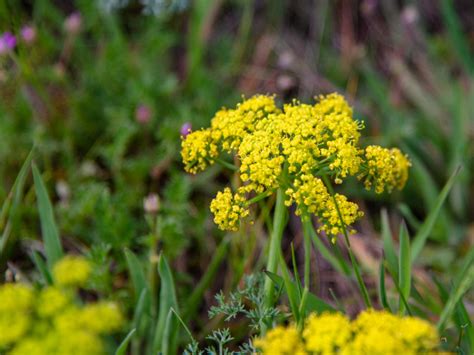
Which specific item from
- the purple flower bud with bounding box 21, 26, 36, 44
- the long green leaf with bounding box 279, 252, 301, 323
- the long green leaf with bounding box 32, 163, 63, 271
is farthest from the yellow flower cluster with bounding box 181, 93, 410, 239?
the purple flower bud with bounding box 21, 26, 36, 44

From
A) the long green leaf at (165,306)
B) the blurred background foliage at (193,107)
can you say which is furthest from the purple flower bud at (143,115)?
the long green leaf at (165,306)

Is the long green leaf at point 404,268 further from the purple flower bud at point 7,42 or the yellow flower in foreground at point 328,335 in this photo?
the purple flower bud at point 7,42

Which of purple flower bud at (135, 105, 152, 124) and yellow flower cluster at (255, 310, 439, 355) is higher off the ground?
purple flower bud at (135, 105, 152, 124)

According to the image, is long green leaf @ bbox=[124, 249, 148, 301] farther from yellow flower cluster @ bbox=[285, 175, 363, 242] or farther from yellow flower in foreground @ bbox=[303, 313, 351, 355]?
yellow flower in foreground @ bbox=[303, 313, 351, 355]

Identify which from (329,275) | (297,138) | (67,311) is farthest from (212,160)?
(329,275)

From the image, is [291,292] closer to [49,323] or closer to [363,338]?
[363,338]
